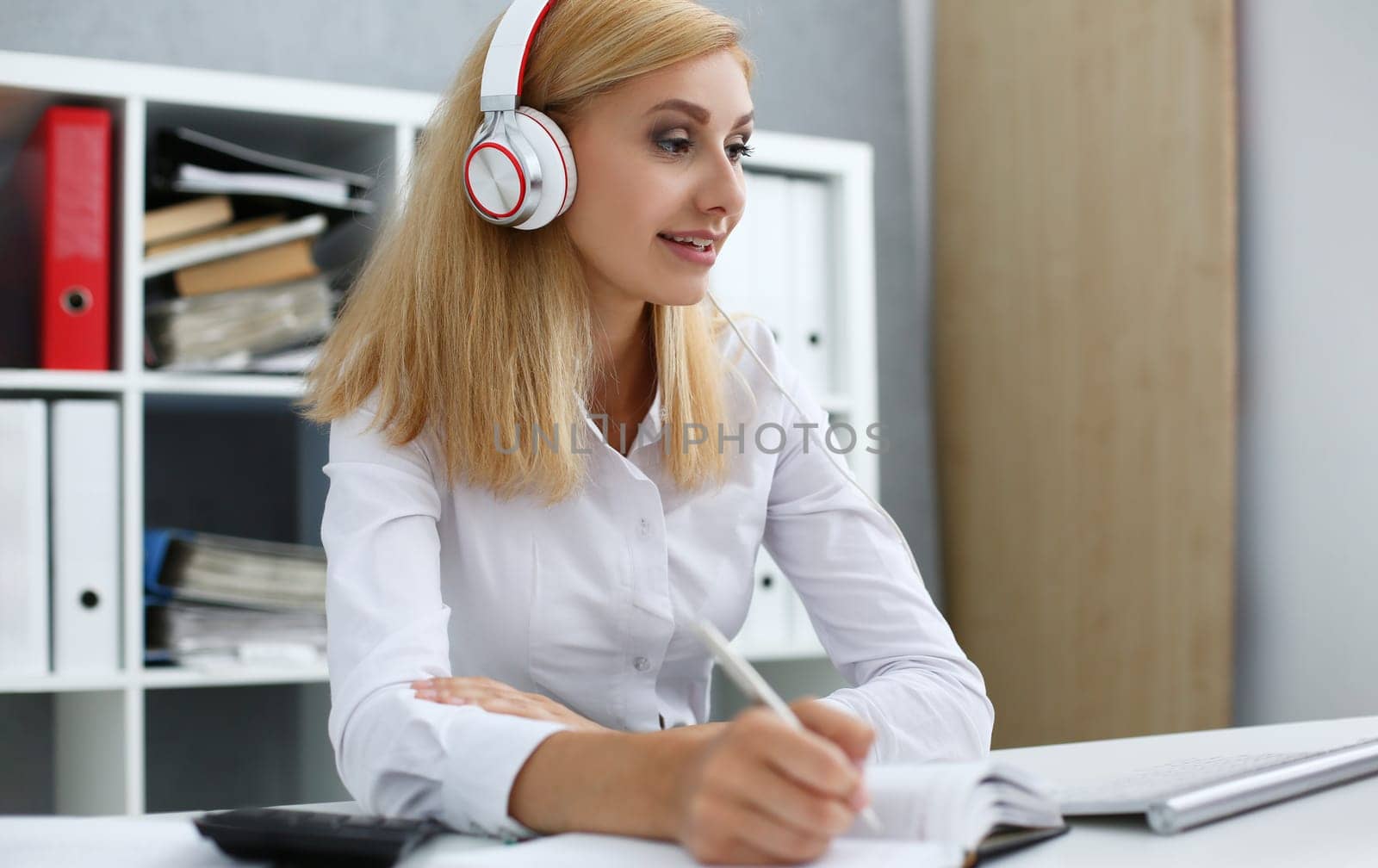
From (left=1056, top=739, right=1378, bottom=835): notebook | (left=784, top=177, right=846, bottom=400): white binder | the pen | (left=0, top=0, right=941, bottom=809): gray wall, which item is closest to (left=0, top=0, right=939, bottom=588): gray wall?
(left=0, top=0, right=941, bottom=809): gray wall

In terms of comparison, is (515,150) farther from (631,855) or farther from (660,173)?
(631,855)

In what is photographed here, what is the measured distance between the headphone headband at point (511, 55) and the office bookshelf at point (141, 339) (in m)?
0.25

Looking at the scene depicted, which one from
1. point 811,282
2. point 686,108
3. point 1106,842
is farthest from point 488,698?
point 811,282

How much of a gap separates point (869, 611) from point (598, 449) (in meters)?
0.29

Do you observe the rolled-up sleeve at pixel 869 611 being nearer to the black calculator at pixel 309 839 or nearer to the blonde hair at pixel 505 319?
the blonde hair at pixel 505 319

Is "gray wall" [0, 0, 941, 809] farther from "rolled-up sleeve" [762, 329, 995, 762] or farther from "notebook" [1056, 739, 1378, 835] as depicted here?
"notebook" [1056, 739, 1378, 835]

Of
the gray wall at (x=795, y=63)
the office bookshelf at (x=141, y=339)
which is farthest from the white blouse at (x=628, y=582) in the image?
the gray wall at (x=795, y=63)

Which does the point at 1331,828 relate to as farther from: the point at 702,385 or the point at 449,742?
the point at 702,385

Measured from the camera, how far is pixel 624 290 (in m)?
1.17

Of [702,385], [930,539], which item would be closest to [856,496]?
[702,385]

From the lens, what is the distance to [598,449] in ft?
3.77

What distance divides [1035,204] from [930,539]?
27.9 inches

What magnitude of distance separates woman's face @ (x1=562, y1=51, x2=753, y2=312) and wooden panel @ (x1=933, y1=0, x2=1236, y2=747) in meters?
1.05

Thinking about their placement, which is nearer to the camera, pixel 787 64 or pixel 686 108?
pixel 686 108
